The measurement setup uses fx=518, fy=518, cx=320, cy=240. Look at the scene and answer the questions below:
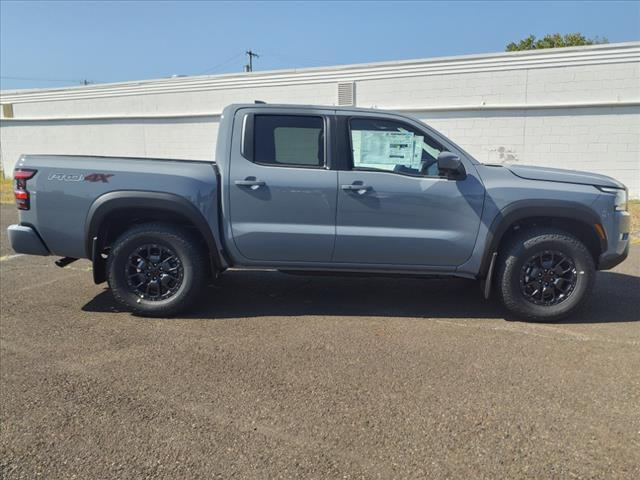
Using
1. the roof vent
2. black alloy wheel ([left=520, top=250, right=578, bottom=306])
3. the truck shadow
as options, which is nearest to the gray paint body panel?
black alloy wheel ([left=520, top=250, right=578, bottom=306])

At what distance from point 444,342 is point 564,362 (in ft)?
2.96

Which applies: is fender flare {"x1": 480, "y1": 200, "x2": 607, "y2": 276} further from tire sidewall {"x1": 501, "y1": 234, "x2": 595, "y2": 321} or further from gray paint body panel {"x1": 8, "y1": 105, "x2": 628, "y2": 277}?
tire sidewall {"x1": 501, "y1": 234, "x2": 595, "y2": 321}

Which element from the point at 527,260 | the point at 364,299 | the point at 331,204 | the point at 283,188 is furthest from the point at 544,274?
the point at 283,188

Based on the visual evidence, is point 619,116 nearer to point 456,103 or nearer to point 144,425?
point 456,103

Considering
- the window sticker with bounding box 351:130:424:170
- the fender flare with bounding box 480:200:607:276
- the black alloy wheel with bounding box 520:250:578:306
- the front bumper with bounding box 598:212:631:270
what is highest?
the window sticker with bounding box 351:130:424:170

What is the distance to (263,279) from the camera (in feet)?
20.9

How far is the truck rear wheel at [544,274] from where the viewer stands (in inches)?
183

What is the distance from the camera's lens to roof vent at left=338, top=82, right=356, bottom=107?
16.6 meters

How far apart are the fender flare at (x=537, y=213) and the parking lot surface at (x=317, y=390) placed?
2.95 feet

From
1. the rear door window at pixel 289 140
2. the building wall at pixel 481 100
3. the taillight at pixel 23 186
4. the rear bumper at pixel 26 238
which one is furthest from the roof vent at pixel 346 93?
Result: the rear bumper at pixel 26 238

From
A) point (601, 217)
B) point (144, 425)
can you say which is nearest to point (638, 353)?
point (601, 217)

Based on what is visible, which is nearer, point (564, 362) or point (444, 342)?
point (564, 362)

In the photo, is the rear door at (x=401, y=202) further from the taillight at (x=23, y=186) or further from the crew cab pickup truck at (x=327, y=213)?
the taillight at (x=23, y=186)

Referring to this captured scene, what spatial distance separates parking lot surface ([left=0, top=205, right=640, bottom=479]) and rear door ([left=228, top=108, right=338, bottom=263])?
718 mm
